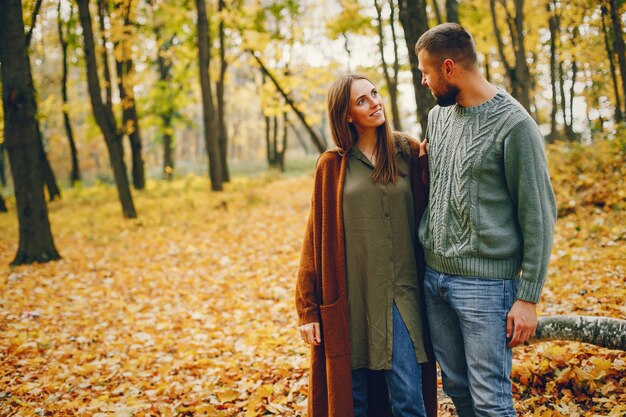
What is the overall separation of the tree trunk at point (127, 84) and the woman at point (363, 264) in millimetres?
11945

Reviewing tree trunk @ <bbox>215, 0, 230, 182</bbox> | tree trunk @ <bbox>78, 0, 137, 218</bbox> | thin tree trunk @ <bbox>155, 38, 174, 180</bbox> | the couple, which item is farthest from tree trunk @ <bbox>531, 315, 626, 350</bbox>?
thin tree trunk @ <bbox>155, 38, 174, 180</bbox>

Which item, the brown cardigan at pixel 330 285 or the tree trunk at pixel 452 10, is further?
the tree trunk at pixel 452 10

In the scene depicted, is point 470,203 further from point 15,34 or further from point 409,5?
point 15,34

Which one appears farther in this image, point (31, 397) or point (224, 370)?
point (224, 370)

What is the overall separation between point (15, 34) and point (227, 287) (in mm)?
5539

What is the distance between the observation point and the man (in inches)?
78.8

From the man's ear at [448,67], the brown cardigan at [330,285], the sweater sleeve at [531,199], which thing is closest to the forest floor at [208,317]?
the brown cardigan at [330,285]

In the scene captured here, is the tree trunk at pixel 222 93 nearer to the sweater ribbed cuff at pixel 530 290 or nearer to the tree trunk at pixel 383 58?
the tree trunk at pixel 383 58

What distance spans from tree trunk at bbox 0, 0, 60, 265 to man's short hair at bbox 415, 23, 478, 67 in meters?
7.90

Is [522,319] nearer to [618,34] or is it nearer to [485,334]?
[485,334]

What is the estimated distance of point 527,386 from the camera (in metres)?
3.41

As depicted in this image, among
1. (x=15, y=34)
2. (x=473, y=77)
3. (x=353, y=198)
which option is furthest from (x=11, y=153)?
(x=473, y=77)

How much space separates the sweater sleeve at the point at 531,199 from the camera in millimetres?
1976

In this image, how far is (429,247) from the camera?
7.73 feet
